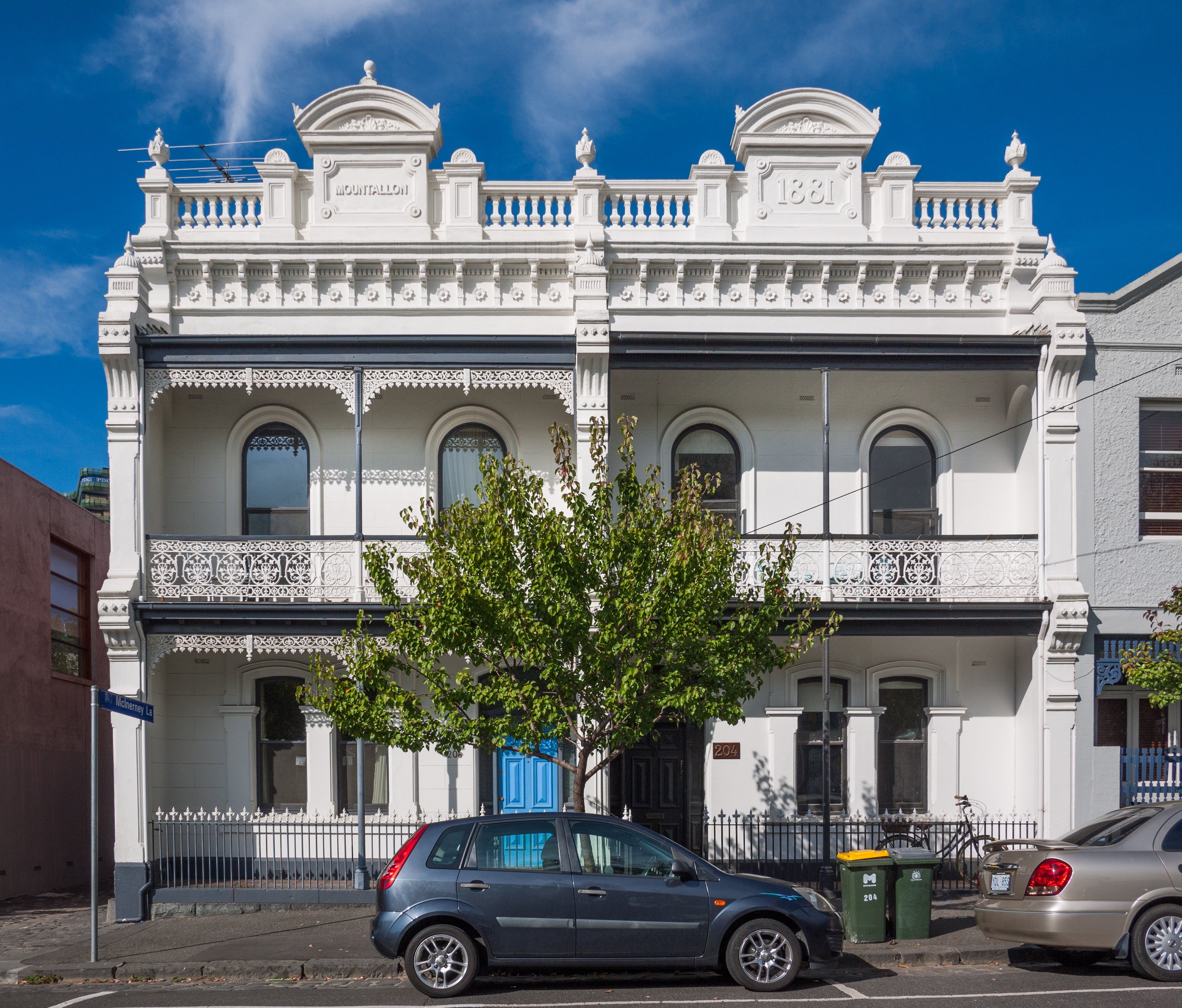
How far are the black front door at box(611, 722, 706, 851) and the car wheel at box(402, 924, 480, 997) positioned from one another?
238 inches

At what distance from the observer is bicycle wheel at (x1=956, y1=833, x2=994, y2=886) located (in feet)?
44.8

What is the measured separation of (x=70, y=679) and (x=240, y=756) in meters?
5.10

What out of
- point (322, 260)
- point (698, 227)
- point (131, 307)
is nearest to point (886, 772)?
point (698, 227)

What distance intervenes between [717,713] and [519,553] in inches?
101

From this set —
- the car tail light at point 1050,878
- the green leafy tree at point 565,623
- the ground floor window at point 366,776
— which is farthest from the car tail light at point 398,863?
the ground floor window at point 366,776

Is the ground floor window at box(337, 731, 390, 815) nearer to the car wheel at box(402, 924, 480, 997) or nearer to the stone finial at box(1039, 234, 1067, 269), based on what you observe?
the car wheel at box(402, 924, 480, 997)

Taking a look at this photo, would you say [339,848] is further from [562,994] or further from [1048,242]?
[1048,242]

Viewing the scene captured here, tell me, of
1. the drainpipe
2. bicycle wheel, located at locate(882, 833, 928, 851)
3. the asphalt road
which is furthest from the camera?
bicycle wheel, located at locate(882, 833, 928, 851)

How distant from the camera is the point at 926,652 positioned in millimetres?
15148

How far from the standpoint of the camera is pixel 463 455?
15.6 m

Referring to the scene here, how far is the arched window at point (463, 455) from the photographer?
51.0ft

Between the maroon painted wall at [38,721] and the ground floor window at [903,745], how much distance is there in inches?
420

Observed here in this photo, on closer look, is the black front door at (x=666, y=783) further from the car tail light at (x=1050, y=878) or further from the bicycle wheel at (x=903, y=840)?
the car tail light at (x=1050, y=878)

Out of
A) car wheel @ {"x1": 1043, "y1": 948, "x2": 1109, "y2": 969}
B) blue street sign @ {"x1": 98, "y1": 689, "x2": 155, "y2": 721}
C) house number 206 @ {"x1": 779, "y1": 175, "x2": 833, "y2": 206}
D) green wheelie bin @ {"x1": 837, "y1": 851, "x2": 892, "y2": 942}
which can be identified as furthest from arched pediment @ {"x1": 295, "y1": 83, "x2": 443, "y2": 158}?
car wheel @ {"x1": 1043, "y1": 948, "x2": 1109, "y2": 969}
